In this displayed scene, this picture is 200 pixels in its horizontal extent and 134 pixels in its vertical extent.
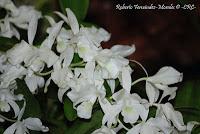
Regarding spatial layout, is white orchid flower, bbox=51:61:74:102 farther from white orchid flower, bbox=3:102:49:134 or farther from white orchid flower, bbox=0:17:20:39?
white orchid flower, bbox=0:17:20:39

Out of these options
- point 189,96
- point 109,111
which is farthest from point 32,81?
point 189,96

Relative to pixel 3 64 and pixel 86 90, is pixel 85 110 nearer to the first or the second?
pixel 86 90

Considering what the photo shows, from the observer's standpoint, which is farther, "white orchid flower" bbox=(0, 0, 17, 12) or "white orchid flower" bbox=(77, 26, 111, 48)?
"white orchid flower" bbox=(0, 0, 17, 12)

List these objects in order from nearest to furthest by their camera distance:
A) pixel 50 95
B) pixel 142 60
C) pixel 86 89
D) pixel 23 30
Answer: pixel 86 89, pixel 50 95, pixel 23 30, pixel 142 60

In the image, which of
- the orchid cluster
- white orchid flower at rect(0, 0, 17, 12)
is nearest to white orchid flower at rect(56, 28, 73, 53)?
the orchid cluster

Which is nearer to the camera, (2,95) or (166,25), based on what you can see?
(2,95)

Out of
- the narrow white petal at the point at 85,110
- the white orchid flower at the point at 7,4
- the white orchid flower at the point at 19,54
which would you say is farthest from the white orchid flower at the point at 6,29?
the narrow white petal at the point at 85,110

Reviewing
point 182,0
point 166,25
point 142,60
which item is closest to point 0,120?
point 182,0

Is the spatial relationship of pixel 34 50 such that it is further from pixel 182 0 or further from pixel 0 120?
pixel 182 0
